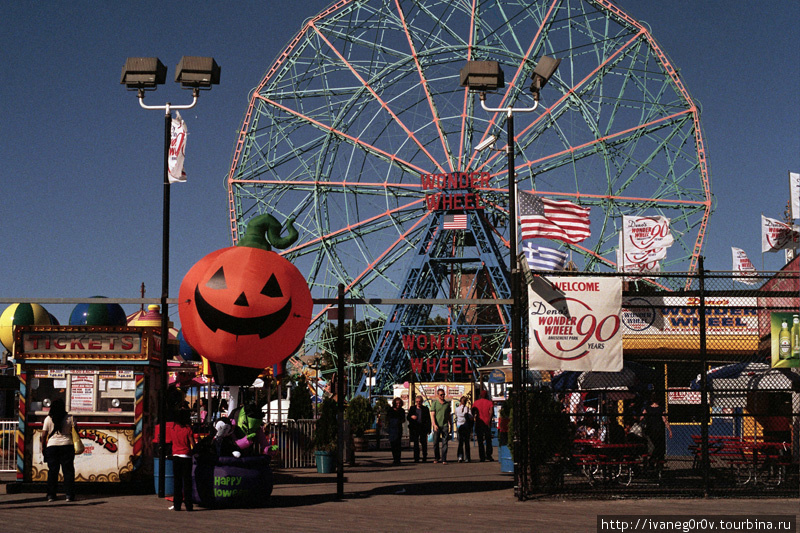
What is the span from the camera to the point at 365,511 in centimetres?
1316

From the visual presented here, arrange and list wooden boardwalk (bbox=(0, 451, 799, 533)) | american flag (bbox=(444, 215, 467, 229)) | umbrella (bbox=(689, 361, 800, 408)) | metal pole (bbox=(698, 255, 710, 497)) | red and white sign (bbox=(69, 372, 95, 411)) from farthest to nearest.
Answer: american flag (bbox=(444, 215, 467, 229))
umbrella (bbox=(689, 361, 800, 408))
red and white sign (bbox=(69, 372, 95, 411))
metal pole (bbox=(698, 255, 710, 497))
wooden boardwalk (bbox=(0, 451, 799, 533))

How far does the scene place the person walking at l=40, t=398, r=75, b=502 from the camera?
46.9ft

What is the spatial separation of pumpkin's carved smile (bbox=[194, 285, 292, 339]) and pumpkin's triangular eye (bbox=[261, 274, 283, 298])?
8.8 inches

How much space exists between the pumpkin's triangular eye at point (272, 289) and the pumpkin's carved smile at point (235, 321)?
0.73 ft

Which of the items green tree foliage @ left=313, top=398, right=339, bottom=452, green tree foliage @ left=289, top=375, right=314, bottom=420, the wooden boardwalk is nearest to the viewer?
the wooden boardwalk

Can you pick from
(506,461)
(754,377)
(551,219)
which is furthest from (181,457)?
(754,377)

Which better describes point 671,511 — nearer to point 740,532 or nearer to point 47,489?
point 740,532

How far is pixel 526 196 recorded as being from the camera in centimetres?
1638

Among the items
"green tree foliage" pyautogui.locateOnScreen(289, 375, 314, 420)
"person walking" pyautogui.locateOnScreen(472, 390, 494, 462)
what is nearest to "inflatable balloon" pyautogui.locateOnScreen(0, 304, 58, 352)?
"green tree foliage" pyautogui.locateOnScreen(289, 375, 314, 420)

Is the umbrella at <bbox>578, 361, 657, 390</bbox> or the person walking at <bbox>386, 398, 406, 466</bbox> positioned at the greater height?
the umbrella at <bbox>578, 361, 657, 390</bbox>

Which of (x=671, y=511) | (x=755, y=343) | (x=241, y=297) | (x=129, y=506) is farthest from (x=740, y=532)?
(x=755, y=343)

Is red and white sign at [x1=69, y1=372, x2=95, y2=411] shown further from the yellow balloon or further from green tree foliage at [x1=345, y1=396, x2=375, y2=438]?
the yellow balloon

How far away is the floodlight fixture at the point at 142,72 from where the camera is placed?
48.3 feet

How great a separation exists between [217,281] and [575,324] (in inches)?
197
